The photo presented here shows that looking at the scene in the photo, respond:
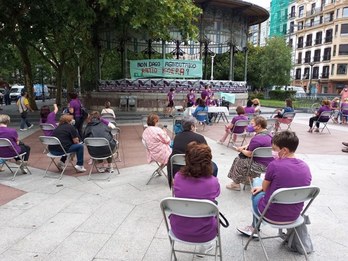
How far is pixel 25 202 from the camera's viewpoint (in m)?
4.95

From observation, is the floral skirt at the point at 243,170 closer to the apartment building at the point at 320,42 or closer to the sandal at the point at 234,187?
the sandal at the point at 234,187

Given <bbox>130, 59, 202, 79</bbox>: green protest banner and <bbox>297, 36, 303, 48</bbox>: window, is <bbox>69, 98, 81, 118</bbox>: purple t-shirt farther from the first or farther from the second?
<bbox>297, 36, 303, 48</bbox>: window

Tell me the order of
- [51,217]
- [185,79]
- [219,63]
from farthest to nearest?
[219,63] → [185,79] → [51,217]

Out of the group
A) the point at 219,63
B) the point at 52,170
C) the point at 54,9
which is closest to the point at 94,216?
the point at 52,170

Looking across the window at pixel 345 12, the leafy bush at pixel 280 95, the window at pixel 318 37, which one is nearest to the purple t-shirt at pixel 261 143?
the leafy bush at pixel 280 95

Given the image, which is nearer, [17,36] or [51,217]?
[51,217]

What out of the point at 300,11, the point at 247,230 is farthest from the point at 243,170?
the point at 300,11

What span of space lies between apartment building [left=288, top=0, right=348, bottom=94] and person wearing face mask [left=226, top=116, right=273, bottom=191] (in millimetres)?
42174

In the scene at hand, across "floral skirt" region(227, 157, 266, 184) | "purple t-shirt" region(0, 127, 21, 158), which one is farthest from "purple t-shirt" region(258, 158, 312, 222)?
"purple t-shirt" region(0, 127, 21, 158)

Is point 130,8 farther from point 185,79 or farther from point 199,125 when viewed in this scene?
point 185,79

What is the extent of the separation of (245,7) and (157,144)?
59.5ft

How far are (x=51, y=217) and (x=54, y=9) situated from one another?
11092 mm

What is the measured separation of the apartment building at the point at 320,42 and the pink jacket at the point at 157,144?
139 feet

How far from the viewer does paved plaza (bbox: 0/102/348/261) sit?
346 cm
